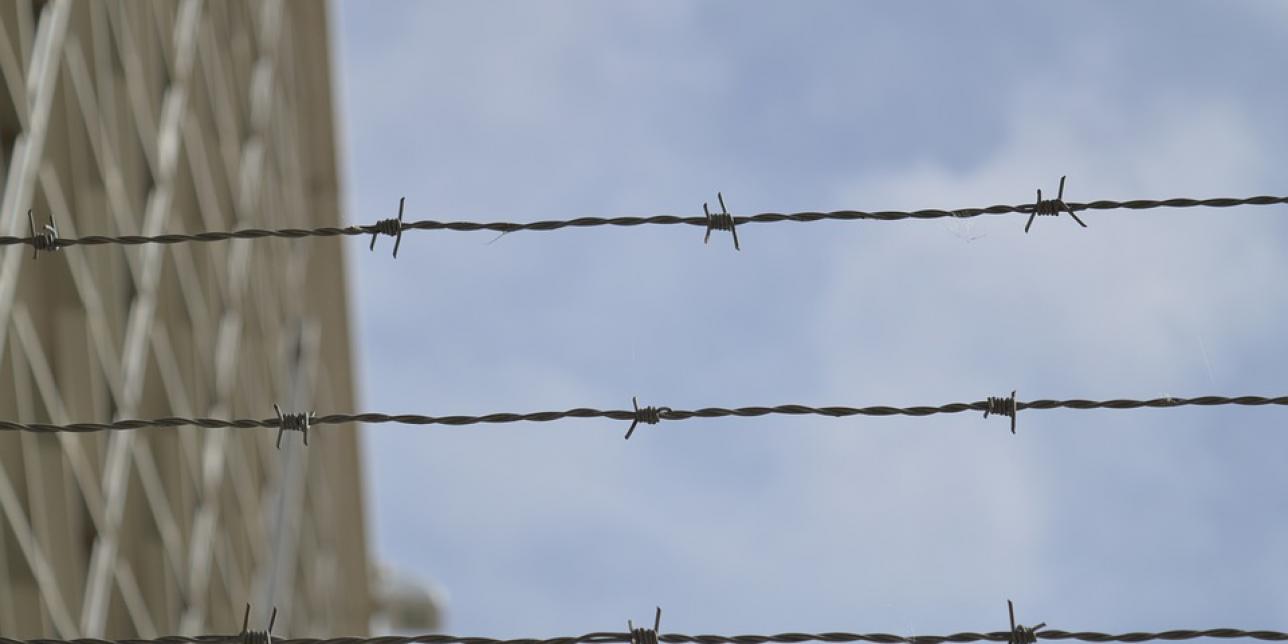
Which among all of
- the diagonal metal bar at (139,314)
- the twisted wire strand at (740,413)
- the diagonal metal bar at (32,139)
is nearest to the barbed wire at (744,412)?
the twisted wire strand at (740,413)

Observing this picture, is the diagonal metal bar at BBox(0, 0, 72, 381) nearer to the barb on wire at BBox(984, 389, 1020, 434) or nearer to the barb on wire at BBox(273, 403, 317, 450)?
the barb on wire at BBox(273, 403, 317, 450)

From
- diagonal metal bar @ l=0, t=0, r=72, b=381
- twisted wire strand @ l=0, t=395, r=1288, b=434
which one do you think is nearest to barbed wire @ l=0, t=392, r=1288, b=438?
twisted wire strand @ l=0, t=395, r=1288, b=434

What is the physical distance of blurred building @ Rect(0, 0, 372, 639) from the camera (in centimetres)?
991

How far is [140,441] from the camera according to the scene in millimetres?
13219

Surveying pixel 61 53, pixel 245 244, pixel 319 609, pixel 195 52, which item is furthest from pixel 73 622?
pixel 319 609

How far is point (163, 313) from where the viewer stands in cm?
1417

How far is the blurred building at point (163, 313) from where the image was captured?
390 inches

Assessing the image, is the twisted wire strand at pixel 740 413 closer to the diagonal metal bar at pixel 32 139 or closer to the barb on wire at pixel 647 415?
the barb on wire at pixel 647 415

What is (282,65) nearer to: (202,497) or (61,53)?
(202,497)

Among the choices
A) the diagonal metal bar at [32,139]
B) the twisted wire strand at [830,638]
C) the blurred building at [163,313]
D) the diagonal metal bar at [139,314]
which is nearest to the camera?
the twisted wire strand at [830,638]

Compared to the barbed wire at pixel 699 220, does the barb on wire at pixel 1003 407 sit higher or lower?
lower

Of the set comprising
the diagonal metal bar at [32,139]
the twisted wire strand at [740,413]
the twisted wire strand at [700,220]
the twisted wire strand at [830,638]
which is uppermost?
the diagonal metal bar at [32,139]

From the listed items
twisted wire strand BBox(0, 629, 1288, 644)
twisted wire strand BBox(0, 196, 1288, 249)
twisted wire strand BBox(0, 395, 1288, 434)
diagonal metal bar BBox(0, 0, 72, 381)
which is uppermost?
diagonal metal bar BBox(0, 0, 72, 381)

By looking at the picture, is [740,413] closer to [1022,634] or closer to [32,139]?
[1022,634]
